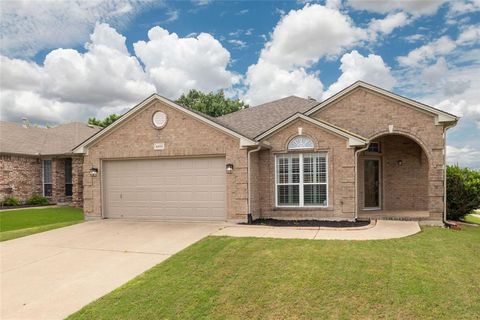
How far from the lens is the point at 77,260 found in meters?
7.43

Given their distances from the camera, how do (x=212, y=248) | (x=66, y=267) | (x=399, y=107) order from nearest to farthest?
1. (x=66, y=267)
2. (x=212, y=248)
3. (x=399, y=107)

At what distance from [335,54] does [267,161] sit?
30.1 feet

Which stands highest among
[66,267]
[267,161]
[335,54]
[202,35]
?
[202,35]

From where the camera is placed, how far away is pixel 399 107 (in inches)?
484

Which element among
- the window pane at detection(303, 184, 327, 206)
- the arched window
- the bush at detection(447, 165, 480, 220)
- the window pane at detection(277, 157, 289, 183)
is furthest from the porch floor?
the arched window

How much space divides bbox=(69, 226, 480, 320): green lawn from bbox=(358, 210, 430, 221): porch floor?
4033 millimetres

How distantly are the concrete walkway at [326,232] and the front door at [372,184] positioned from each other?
10.7 ft

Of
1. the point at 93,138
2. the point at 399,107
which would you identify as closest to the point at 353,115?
the point at 399,107

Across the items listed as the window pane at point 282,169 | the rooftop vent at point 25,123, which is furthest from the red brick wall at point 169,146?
the rooftop vent at point 25,123

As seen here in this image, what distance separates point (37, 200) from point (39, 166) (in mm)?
2547

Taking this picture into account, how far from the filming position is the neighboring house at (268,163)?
37.5 ft

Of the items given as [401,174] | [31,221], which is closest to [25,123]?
[31,221]

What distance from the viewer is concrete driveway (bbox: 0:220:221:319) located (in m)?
5.27

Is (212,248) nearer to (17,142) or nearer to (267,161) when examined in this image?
(267,161)
